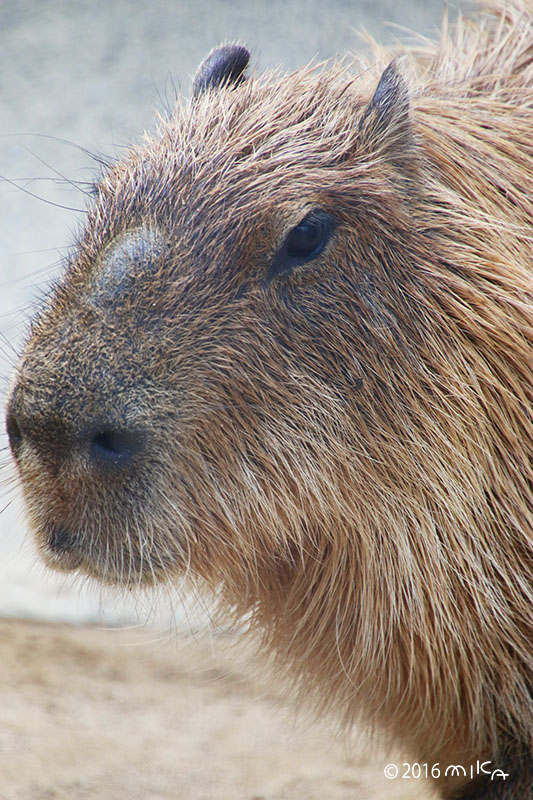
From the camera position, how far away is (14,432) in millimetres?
2043

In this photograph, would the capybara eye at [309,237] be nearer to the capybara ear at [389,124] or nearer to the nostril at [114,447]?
the capybara ear at [389,124]

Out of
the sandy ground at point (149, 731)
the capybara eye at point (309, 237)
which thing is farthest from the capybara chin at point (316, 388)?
the sandy ground at point (149, 731)

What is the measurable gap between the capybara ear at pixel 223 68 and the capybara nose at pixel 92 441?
1048 mm

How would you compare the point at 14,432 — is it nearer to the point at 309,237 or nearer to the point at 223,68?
the point at 309,237

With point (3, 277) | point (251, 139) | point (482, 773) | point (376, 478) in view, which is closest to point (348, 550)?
point (376, 478)

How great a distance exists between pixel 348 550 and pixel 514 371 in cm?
56

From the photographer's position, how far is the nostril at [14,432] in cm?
202

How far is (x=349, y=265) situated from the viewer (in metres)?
2.09

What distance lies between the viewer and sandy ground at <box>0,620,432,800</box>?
→ 3195mm

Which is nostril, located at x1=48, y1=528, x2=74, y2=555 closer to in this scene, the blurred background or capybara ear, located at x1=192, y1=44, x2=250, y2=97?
capybara ear, located at x1=192, y1=44, x2=250, y2=97

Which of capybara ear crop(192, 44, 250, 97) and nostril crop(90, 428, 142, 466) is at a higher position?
capybara ear crop(192, 44, 250, 97)

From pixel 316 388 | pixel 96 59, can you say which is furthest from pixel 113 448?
pixel 96 59

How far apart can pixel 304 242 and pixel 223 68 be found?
2.39 feet

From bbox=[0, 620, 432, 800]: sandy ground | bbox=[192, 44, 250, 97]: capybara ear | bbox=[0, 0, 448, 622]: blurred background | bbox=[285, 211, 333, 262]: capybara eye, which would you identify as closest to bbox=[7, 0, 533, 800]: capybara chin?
bbox=[285, 211, 333, 262]: capybara eye
